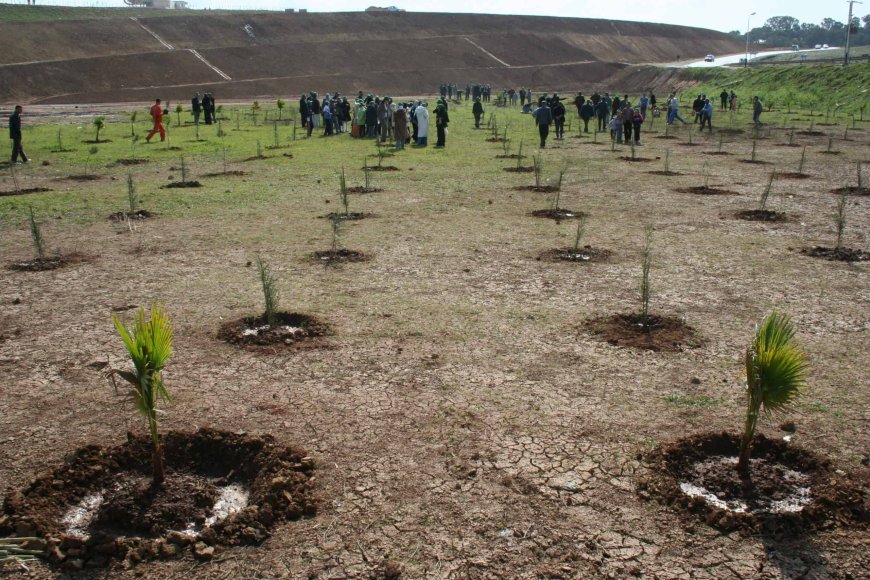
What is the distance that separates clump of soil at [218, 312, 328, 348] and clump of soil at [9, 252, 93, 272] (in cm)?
377

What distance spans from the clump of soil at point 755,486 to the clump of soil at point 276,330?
365 cm

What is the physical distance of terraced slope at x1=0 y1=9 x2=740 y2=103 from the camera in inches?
2183

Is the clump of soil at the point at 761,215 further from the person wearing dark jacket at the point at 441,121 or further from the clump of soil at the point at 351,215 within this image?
the person wearing dark jacket at the point at 441,121

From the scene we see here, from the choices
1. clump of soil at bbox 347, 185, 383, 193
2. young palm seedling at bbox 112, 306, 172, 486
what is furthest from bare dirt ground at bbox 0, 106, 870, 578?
clump of soil at bbox 347, 185, 383, 193

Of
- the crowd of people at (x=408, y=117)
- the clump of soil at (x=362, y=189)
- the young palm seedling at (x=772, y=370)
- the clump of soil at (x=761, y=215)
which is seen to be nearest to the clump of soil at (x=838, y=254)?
the clump of soil at (x=761, y=215)

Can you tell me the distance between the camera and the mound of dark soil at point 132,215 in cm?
1335

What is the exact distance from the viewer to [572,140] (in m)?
27.2

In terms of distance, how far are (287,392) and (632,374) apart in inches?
115

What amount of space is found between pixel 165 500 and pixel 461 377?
2.70 meters

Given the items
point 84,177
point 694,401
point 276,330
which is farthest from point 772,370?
point 84,177

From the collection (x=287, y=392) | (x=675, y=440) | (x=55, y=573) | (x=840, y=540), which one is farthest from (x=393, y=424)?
(x=840, y=540)

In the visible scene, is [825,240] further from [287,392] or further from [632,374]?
[287,392]

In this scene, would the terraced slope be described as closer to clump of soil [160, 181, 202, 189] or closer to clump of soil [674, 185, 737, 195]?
clump of soil [160, 181, 202, 189]

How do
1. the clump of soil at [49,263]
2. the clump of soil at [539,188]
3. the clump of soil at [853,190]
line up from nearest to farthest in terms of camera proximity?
the clump of soil at [49,263] < the clump of soil at [853,190] < the clump of soil at [539,188]
